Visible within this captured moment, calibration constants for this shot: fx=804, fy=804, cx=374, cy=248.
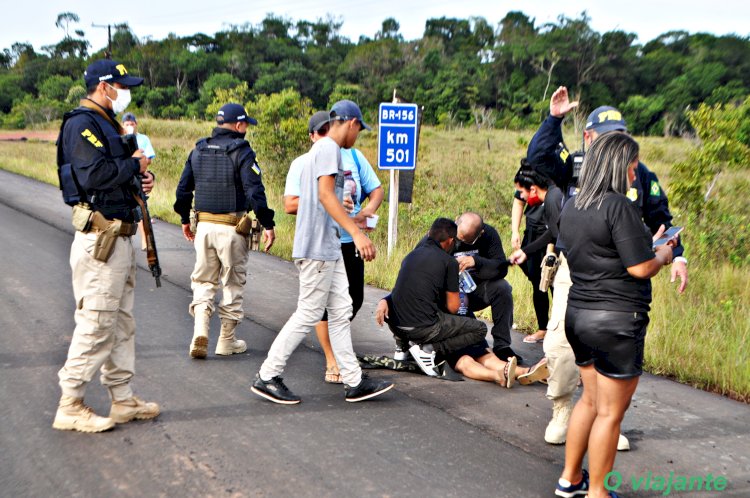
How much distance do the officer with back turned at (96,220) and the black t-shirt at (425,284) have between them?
2190mm

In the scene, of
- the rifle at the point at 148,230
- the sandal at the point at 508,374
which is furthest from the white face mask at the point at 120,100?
the sandal at the point at 508,374

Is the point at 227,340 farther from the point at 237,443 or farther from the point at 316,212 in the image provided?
the point at 237,443

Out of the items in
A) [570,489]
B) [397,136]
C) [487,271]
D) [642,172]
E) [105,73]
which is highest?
[105,73]

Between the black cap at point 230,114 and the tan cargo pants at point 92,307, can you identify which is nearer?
the tan cargo pants at point 92,307

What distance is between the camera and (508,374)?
563 centimetres

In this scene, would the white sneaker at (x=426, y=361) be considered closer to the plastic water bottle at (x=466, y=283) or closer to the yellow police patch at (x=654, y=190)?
the plastic water bottle at (x=466, y=283)

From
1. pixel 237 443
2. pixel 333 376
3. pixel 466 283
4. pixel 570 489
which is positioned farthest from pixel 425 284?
pixel 570 489

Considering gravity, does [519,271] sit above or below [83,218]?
below

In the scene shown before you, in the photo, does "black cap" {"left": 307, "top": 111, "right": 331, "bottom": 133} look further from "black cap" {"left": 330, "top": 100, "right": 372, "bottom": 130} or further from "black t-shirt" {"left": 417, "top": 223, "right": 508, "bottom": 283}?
"black t-shirt" {"left": 417, "top": 223, "right": 508, "bottom": 283}

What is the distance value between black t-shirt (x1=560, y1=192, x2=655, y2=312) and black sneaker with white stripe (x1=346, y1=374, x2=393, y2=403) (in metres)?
1.92

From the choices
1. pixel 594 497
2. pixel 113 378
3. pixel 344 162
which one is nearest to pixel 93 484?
pixel 113 378

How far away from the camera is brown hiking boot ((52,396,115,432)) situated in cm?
450

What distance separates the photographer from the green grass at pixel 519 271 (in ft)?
20.0

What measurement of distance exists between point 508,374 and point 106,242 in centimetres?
285
